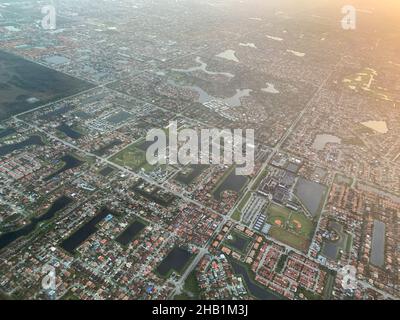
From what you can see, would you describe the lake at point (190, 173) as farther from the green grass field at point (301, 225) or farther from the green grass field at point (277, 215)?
the green grass field at point (301, 225)

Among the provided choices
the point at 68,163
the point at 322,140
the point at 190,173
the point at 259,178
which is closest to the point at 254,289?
the point at 259,178

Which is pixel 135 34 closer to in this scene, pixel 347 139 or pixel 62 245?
pixel 347 139

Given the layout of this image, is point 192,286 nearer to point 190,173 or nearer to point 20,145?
point 190,173

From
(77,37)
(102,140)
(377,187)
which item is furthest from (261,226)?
(77,37)

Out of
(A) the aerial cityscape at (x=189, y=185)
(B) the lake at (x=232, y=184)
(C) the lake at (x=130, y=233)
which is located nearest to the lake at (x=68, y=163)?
(A) the aerial cityscape at (x=189, y=185)

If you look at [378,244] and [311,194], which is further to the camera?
[311,194]

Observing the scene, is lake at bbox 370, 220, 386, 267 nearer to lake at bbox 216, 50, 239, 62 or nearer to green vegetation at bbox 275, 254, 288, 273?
green vegetation at bbox 275, 254, 288, 273
